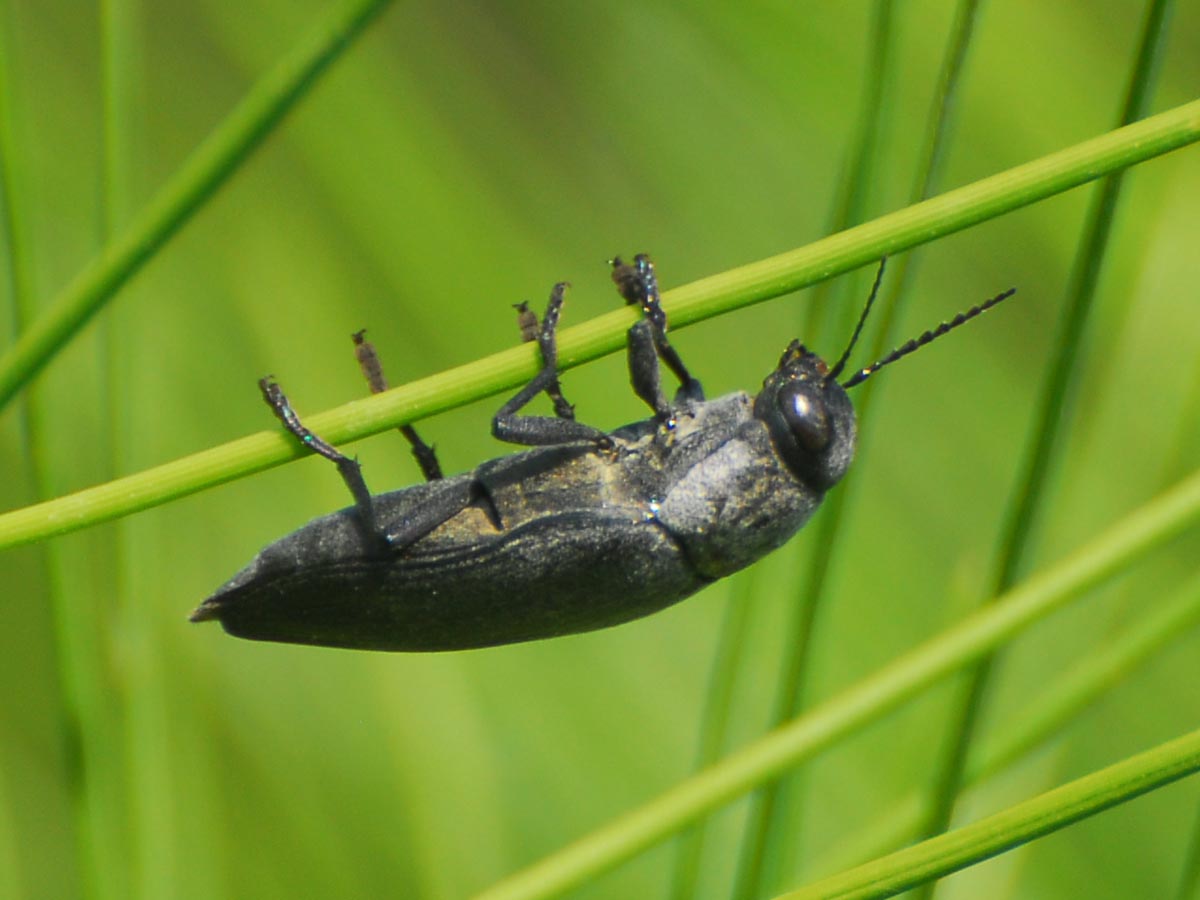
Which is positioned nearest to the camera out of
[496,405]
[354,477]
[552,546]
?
[354,477]

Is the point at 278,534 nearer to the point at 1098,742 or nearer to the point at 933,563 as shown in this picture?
the point at 933,563

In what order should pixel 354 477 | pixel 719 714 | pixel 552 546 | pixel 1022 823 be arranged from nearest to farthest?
pixel 1022 823 → pixel 719 714 → pixel 354 477 → pixel 552 546

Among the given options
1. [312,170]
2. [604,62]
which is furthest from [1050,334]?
[312,170]

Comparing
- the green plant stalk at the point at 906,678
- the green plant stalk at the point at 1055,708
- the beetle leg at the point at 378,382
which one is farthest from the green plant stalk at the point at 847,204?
the beetle leg at the point at 378,382

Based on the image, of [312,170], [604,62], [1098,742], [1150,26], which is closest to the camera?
[1150,26]

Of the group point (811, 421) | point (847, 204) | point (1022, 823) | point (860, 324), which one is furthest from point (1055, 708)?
point (811, 421)

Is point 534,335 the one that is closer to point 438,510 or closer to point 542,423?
point 542,423

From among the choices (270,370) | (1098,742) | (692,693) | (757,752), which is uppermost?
(270,370)
